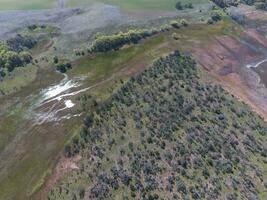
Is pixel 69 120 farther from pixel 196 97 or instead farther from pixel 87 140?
pixel 196 97

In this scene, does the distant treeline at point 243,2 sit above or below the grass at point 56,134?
below

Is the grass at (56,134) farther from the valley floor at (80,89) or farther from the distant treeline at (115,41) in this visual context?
the distant treeline at (115,41)

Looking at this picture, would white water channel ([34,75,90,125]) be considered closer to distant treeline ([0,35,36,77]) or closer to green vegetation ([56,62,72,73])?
green vegetation ([56,62,72,73])

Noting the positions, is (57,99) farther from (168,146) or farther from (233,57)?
(233,57)

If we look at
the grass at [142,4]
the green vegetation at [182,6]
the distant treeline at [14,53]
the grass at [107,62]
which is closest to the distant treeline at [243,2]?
the grass at [142,4]

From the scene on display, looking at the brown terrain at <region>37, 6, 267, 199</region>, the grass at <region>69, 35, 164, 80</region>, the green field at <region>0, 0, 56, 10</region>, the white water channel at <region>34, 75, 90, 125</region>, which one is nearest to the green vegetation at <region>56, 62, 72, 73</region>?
the grass at <region>69, 35, 164, 80</region>

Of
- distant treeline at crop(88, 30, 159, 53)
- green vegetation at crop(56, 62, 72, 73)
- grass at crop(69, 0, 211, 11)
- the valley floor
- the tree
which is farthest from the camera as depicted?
the tree

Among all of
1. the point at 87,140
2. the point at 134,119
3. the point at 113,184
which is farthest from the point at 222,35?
the point at 113,184
